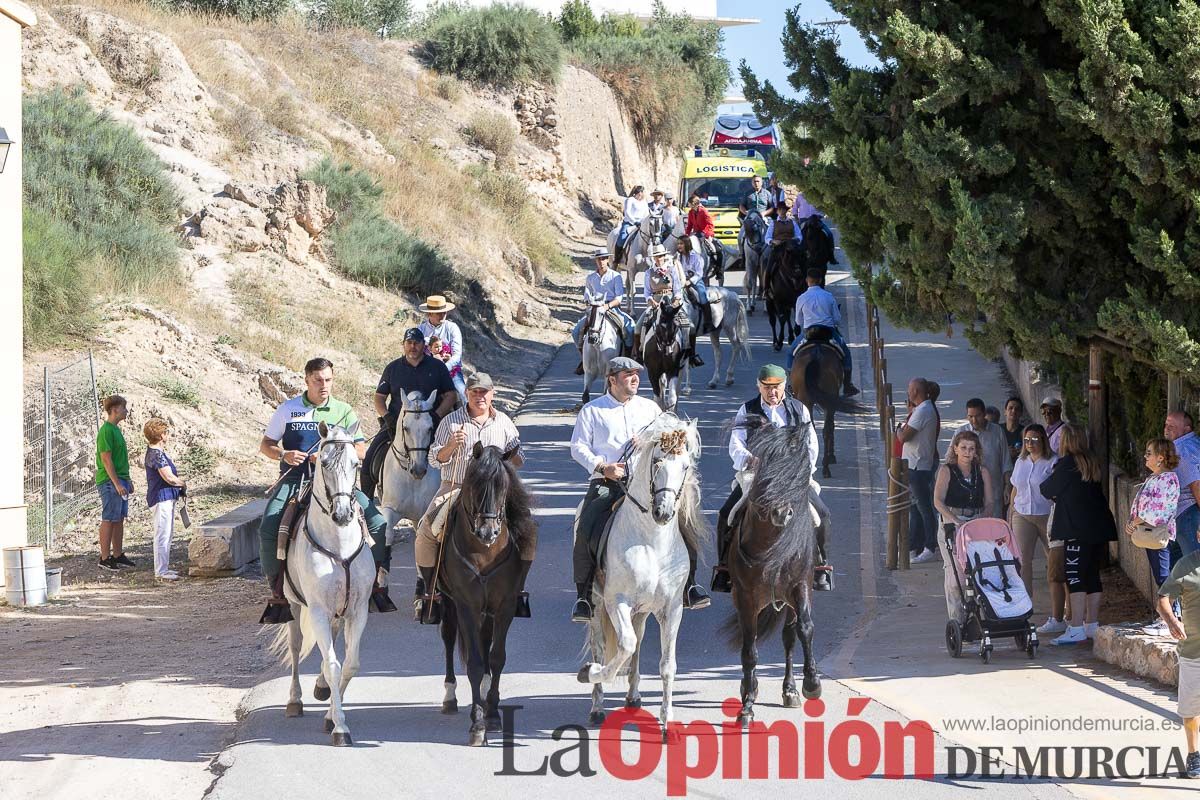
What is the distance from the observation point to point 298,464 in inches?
397

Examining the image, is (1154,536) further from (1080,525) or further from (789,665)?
(789,665)

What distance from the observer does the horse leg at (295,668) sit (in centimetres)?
984

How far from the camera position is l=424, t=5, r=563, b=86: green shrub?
4684 centimetres

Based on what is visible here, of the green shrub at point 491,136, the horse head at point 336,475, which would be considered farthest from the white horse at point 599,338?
the green shrub at point 491,136

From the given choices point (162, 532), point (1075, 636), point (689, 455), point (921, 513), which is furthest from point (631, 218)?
point (689, 455)

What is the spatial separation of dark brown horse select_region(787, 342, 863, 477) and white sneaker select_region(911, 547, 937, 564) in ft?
10.8

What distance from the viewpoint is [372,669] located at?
36.6 ft

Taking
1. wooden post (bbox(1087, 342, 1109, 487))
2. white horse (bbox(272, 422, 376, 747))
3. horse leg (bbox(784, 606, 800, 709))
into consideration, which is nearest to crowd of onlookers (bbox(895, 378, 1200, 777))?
wooden post (bbox(1087, 342, 1109, 487))

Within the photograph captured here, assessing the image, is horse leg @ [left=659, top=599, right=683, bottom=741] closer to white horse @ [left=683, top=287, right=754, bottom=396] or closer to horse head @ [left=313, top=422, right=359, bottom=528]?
horse head @ [left=313, top=422, right=359, bottom=528]

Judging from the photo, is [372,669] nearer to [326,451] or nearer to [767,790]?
[326,451]

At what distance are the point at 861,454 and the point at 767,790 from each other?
11.6 meters

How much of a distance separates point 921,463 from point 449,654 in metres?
6.61

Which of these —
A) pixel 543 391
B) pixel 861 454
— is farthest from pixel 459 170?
pixel 861 454

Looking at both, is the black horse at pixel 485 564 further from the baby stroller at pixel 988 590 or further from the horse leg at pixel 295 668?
the baby stroller at pixel 988 590
